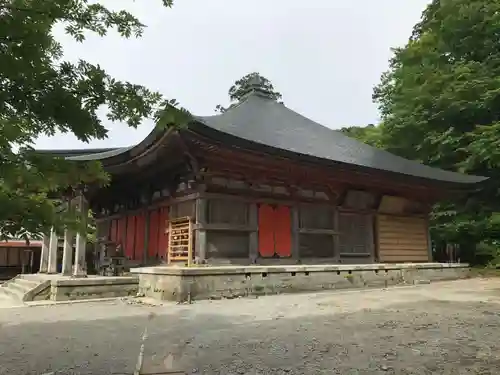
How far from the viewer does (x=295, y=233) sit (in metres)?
11.9

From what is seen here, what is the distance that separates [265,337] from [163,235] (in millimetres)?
8099

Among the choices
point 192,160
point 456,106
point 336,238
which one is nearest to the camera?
point 192,160

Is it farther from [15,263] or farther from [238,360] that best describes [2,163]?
[15,263]

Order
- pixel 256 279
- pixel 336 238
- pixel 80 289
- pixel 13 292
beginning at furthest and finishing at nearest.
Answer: pixel 336 238
pixel 13 292
pixel 80 289
pixel 256 279

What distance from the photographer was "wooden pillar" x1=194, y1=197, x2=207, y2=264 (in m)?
10.1

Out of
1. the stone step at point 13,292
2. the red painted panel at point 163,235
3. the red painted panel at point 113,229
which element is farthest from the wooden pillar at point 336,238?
the stone step at point 13,292

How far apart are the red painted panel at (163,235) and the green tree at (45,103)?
9.87 meters

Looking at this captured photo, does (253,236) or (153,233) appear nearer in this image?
(253,236)

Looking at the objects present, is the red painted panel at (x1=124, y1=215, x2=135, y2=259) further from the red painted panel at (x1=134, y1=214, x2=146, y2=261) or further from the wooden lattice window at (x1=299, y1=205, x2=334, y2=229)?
the wooden lattice window at (x1=299, y1=205, x2=334, y2=229)

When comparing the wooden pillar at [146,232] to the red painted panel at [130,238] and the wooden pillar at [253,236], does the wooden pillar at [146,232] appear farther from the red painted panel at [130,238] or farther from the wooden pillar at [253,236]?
the wooden pillar at [253,236]

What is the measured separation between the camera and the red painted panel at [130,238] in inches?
553

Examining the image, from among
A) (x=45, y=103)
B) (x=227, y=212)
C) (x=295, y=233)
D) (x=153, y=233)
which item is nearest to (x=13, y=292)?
(x=153, y=233)

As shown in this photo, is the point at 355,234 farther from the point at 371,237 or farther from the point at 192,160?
the point at 192,160

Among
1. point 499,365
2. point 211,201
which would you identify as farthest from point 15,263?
point 499,365
